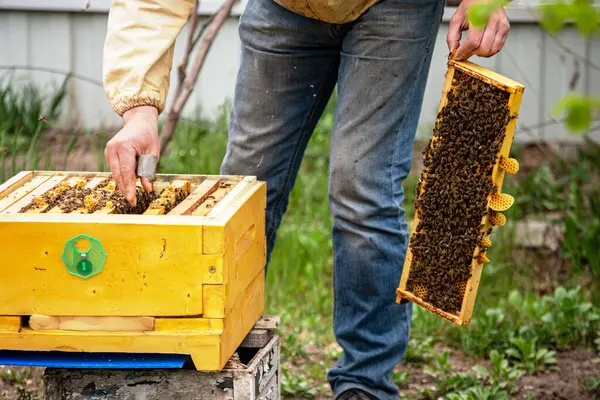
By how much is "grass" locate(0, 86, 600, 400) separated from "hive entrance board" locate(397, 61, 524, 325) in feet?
2.08

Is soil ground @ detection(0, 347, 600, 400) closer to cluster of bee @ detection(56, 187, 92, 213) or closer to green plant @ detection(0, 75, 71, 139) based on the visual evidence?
cluster of bee @ detection(56, 187, 92, 213)

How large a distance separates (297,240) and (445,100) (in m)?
1.89

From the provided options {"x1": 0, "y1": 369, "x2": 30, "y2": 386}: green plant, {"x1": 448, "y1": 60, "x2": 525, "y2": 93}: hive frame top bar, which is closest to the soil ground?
{"x1": 0, "y1": 369, "x2": 30, "y2": 386}: green plant

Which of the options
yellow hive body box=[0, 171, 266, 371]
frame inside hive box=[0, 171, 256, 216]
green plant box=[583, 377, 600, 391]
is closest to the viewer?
yellow hive body box=[0, 171, 266, 371]

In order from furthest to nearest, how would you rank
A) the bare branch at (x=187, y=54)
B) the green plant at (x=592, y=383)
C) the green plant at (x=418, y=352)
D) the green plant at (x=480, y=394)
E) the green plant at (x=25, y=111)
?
the green plant at (x=25, y=111) < the bare branch at (x=187, y=54) < the green plant at (x=418, y=352) < the green plant at (x=592, y=383) < the green plant at (x=480, y=394)

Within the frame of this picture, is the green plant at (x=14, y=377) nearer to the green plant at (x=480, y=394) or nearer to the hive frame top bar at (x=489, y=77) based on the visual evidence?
the green plant at (x=480, y=394)

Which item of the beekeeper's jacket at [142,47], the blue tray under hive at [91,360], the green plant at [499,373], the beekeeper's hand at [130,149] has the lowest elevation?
the green plant at [499,373]

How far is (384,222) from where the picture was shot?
2445 mm

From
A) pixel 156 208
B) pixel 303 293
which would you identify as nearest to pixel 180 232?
pixel 156 208

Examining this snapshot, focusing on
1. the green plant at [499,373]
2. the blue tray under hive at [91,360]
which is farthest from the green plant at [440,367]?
the blue tray under hive at [91,360]

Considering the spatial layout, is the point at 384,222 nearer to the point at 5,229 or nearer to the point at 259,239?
the point at 259,239

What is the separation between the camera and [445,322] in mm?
3510

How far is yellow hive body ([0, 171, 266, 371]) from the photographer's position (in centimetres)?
183

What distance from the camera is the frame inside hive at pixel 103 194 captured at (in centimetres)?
200
